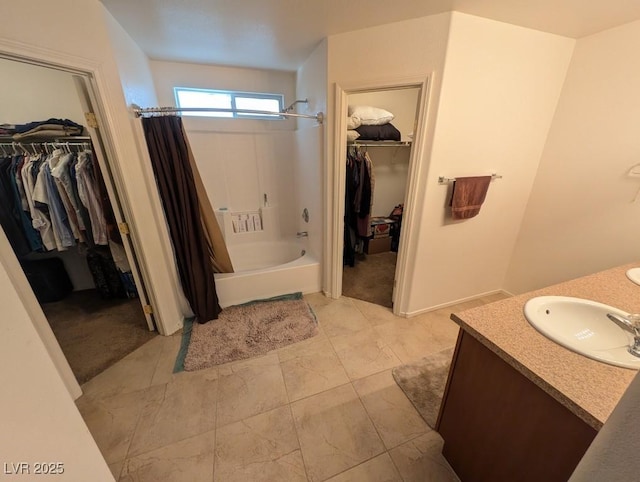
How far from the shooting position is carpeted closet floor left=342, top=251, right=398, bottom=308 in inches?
103

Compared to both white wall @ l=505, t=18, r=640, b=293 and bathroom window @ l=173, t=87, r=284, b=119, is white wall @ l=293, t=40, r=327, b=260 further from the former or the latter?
white wall @ l=505, t=18, r=640, b=293

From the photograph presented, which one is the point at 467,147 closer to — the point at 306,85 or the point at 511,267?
the point at 511,267

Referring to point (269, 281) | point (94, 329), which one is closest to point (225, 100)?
point (269, 281)

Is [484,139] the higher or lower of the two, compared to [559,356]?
higher

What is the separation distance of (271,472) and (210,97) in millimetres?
3354

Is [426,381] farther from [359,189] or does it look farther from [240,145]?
[240,145]

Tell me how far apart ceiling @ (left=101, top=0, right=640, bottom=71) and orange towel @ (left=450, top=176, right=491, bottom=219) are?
998mm

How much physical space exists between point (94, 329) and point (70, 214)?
3.37 ft

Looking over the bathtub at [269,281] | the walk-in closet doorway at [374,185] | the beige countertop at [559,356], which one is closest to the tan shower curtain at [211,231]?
the bathtub at [269,281]

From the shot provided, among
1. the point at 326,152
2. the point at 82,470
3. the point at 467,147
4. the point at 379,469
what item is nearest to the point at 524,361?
the point at 379,469

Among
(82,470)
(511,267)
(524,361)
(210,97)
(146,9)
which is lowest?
(511,267)

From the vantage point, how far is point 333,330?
2115 mm

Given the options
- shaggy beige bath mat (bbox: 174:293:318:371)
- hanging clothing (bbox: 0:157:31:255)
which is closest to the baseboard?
shaggy beige bath mat (bbox: 174:293:318:371)

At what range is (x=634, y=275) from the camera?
1258mm
